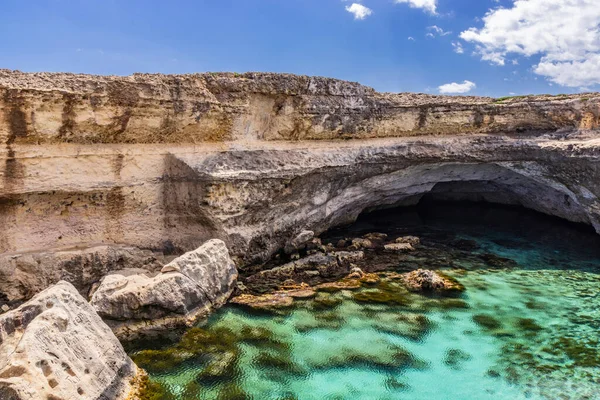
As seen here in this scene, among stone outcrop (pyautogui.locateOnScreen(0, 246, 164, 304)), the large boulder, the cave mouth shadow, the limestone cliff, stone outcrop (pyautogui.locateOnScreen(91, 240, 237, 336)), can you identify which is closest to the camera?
the large boulder

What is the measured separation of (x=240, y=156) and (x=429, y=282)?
6862mm

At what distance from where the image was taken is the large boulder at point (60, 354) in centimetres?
607

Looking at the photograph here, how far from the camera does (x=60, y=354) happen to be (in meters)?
6.73

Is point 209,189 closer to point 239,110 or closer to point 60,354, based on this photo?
point 239,110


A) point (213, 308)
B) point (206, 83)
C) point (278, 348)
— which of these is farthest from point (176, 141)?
point (278, 348)

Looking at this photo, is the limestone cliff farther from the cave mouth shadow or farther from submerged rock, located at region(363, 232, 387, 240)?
the cave mouth shadow

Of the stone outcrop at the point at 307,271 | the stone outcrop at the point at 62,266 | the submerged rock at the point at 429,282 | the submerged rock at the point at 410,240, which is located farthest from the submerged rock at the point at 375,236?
the stone outcrop at the point at 62,266

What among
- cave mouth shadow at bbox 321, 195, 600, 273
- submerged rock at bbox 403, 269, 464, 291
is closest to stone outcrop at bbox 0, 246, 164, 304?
submerged rock at bbox 403, 269, 464, 291

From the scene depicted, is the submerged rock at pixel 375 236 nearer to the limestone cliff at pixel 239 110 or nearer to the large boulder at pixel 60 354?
the limestone cliff at pixel 239 110

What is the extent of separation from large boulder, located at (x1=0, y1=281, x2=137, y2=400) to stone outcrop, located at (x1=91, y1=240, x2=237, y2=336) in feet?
5.80

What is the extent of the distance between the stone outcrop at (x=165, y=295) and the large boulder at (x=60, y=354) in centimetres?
177

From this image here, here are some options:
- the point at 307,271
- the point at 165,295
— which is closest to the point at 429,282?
the point at 307,271

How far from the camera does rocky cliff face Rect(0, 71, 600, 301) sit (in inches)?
440

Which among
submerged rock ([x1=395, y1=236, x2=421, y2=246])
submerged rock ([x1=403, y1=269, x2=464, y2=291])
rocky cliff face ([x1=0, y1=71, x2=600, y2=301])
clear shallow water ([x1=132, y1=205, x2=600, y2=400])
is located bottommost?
clear shallow water ([x1=132, y1=205, x2=600, y2=400])
